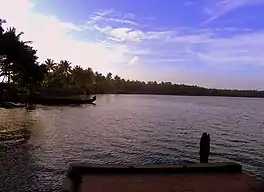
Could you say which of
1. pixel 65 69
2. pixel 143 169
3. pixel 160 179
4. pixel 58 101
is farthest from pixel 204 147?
pixel 65 69

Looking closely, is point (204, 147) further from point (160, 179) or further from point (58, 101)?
point (58, 101)

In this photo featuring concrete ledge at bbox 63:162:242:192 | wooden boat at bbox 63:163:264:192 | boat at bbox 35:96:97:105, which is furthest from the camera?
boat at bbox 35:96:97:105

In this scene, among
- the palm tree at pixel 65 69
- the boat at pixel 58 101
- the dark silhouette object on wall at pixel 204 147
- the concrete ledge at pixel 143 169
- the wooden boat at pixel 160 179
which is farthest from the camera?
the palm tree at pixel 65 69

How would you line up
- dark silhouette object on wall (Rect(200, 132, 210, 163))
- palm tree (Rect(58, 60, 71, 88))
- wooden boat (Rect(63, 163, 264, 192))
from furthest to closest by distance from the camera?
palm tree (Rect(58, 60, 71, 88)), dark silhouette object on wall (Rect(200, 132, 210, 163)), wooden boat (Rect(63, 163, 264, 192))

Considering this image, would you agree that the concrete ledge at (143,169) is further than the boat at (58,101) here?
No

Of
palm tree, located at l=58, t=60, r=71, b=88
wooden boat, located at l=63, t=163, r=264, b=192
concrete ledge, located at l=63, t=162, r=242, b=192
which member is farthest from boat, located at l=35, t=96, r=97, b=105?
wooden boat, located at l=63, t=163, r=264, b=192

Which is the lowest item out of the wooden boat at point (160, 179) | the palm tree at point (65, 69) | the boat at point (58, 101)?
the boat at point (58, 101)

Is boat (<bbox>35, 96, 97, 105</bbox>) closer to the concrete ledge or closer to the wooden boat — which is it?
the concrete ledge

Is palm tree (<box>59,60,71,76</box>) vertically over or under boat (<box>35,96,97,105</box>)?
over

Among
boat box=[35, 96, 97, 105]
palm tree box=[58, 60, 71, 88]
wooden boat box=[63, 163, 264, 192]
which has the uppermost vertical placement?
palm tree box=[58, 60, 71, 88]

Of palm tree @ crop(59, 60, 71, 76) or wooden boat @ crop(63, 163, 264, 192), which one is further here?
palm tree @ crop(59, 60, 71, 76)

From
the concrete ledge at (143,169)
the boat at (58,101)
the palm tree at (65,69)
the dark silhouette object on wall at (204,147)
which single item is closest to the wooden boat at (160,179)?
the concrete ledge at (143,169)

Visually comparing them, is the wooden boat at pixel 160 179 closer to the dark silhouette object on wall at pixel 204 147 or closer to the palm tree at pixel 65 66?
the dark silhouette object on wall at pixel 204 147

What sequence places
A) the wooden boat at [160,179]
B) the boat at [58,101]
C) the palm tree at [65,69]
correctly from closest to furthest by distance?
1. the wooden boat at [160,179]
2. the boat at [58,101]
3. the palm tree at [65,69]
